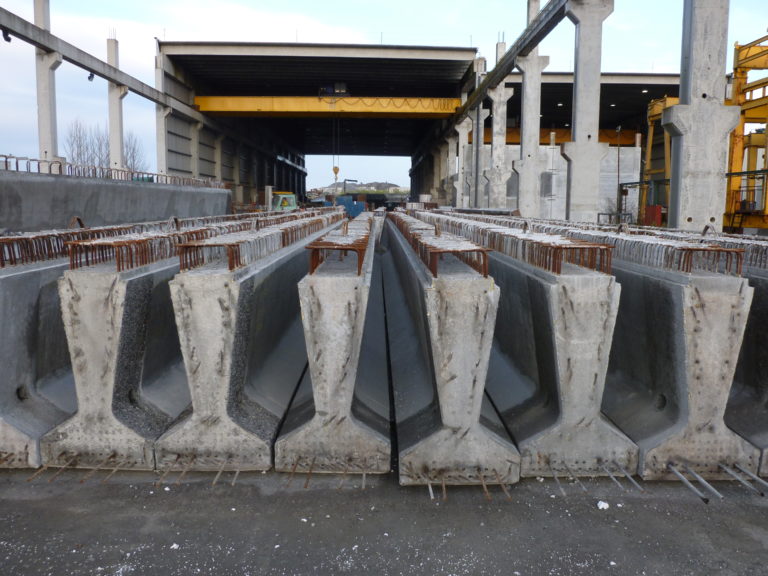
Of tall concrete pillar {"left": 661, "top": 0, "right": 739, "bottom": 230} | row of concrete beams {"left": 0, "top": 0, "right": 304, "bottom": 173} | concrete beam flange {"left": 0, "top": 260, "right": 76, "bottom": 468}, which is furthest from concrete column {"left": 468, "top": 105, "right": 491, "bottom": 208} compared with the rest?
concrete beam flange {"left": 0, "top": 260, "right": 76, "bottom": 468}

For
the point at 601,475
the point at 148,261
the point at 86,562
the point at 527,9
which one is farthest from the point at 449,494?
the point at 527,9

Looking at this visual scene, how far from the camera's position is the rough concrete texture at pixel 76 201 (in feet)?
30.0

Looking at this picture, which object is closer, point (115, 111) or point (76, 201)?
point (76, 201)

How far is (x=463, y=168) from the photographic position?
1156 inches

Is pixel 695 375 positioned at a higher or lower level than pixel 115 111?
lower

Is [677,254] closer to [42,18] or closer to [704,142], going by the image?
[704,142]

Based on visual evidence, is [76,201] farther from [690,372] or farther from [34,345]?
[690,372]

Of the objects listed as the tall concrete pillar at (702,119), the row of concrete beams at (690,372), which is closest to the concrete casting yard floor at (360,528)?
the row of concrete beams at (690,372)

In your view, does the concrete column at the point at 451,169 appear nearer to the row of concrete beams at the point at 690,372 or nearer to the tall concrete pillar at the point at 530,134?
the tall concrete pillar at the point at 530,134

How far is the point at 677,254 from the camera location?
4.93 m

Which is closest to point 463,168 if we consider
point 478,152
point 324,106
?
point 478,152

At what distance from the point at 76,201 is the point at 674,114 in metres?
10.7

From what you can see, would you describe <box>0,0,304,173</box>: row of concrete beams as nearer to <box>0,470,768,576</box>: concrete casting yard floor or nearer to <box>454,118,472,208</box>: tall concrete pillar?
<box>454,118,472,208</box>: tall concrete pillar

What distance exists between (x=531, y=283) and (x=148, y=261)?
141 inches
